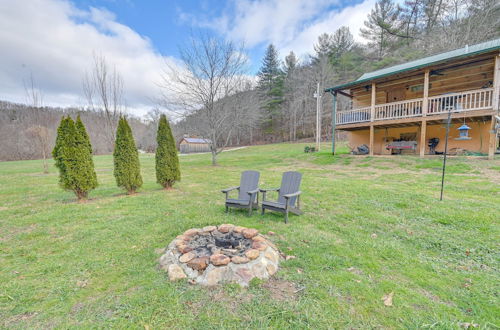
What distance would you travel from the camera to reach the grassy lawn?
1755 mm

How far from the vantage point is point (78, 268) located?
8.21 feet

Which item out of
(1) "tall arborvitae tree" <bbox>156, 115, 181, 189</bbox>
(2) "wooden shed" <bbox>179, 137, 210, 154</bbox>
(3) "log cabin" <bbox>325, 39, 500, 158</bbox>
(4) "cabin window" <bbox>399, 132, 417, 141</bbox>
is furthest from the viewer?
(2) "wooden shed" <bbox>179, 137, 210, 154</bbox>

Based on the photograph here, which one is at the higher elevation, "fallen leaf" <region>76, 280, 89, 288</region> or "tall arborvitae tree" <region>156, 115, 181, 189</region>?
"tall arborvitae tree" <region>156, 115, 181, 189</region>

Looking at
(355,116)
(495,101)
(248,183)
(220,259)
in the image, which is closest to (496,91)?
(495,101)

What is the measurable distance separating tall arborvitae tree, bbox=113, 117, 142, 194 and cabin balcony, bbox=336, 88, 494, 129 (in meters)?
11.3

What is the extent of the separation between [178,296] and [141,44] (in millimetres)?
13079

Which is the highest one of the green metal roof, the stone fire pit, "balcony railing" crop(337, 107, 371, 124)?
the green metal roof

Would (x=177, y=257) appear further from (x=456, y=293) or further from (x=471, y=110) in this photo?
(x=471, y=110)

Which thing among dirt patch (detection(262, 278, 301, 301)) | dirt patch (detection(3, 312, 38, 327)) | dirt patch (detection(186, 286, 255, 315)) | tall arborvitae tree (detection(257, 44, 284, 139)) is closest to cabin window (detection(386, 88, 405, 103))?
dirt patch (detection(262, 278, 301, 301))

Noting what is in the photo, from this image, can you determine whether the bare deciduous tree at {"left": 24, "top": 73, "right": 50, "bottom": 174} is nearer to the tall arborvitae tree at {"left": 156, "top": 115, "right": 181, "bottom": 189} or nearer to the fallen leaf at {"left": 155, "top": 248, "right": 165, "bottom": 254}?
the tall arborvitae tree at {"left": 156, "top": 115, "right": 181, "bottom": 189}

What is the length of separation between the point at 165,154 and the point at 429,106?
12013mm

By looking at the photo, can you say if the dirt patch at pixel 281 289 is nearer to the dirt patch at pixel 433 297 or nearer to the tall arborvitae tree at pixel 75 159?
the dirt patch at pixel 433 297

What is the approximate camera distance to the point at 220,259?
2.25 m

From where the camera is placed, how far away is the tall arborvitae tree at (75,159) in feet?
16.4
